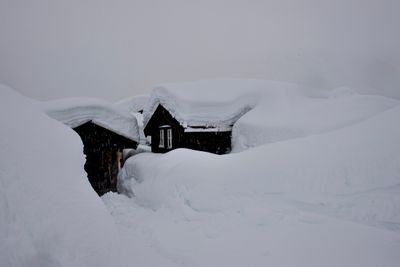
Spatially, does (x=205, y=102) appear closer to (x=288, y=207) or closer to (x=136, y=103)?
(x=288, y=207)

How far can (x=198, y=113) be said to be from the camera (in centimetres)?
1323

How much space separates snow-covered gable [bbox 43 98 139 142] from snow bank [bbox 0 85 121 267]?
8934 mm

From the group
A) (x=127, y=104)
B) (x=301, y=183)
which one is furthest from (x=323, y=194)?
(x=127, y=104)

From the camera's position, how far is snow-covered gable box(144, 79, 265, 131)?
1311 cm

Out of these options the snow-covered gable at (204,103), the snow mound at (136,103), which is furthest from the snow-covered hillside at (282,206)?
the snow mound at (136,103)

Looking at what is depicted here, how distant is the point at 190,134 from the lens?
1366cm

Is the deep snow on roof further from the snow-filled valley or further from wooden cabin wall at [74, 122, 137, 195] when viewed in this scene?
the snow-filled valley

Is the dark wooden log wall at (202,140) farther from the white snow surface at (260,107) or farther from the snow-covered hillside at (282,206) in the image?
the snow-covered hillside at (282,206)

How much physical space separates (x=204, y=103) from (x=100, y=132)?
5206 mm

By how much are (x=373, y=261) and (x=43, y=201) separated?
327 cm

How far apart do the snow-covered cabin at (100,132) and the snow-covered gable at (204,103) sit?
2083 mm

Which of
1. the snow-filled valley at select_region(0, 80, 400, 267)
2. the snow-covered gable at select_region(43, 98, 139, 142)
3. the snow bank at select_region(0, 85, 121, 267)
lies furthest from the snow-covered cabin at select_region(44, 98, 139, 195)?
the snow bank at select_region(0, 85, 121, 267)

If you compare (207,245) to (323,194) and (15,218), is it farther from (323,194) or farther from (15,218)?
(15,218)

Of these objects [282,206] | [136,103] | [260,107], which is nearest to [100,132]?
[260,107]
